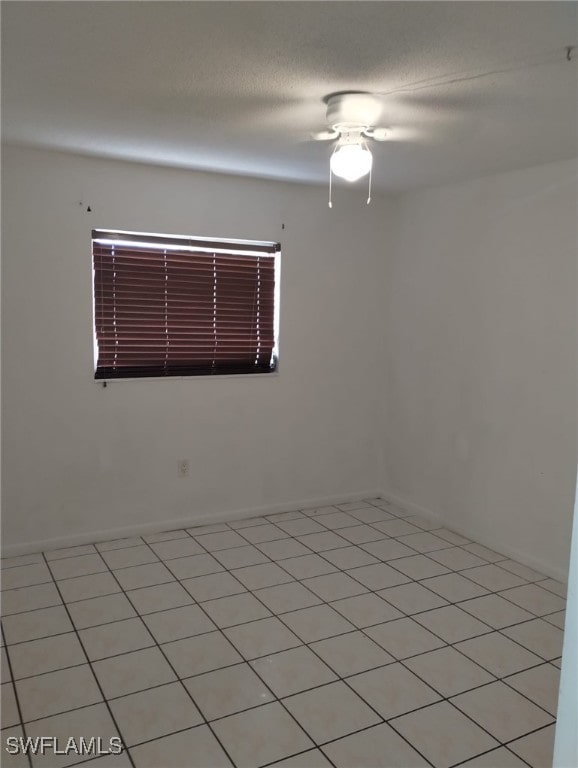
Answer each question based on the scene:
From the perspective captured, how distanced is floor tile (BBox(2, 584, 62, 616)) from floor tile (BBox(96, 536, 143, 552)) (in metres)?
0.51

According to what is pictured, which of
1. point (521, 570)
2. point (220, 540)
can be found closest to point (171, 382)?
point (220, 540)

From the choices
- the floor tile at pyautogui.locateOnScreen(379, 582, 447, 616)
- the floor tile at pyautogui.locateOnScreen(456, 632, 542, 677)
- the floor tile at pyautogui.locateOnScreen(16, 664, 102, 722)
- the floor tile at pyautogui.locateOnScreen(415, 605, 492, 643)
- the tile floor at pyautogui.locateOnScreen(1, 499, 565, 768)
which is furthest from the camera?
the floor tile at pyautogui.locateOnScreen(379, 582, 447, 616)

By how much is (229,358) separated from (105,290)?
0.90 m

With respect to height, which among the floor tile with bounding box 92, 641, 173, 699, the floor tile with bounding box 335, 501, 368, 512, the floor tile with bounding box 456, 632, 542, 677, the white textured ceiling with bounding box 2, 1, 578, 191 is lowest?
the floor tile with bounding box 456, 632, 542, 677

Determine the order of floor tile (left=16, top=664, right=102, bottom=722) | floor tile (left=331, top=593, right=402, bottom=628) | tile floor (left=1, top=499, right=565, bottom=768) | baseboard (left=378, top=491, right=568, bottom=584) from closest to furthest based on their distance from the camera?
tile floor (left=1, top=499, right=565, bottom=768) < floor tile (left=16, top=664, right=102, bottom=722) < floor tile (left=331, top=593, right=402, bottom=628) < baseboard (left=378, top=491, right=568, bottom=584)

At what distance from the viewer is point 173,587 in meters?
3.15

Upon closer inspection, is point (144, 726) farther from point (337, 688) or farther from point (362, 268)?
point (362, 268)

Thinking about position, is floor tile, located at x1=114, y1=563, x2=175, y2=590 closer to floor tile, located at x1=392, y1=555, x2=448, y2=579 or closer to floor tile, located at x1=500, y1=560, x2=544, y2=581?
floor tile, located at x1=392, y1=555, x2=448, y2=579

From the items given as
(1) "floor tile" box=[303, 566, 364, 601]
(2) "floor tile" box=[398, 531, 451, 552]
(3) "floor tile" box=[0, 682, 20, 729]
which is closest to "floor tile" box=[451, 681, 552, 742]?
(1) "floor tile" box=[303, 566, 364, 601]

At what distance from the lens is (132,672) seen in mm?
2434

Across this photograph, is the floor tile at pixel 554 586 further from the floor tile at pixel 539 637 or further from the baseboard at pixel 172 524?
the baseboard at pixel 172 524

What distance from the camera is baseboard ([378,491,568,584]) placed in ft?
11.1

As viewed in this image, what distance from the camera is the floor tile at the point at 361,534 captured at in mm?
3879

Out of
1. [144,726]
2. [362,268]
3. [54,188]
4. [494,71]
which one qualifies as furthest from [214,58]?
[362,268]
